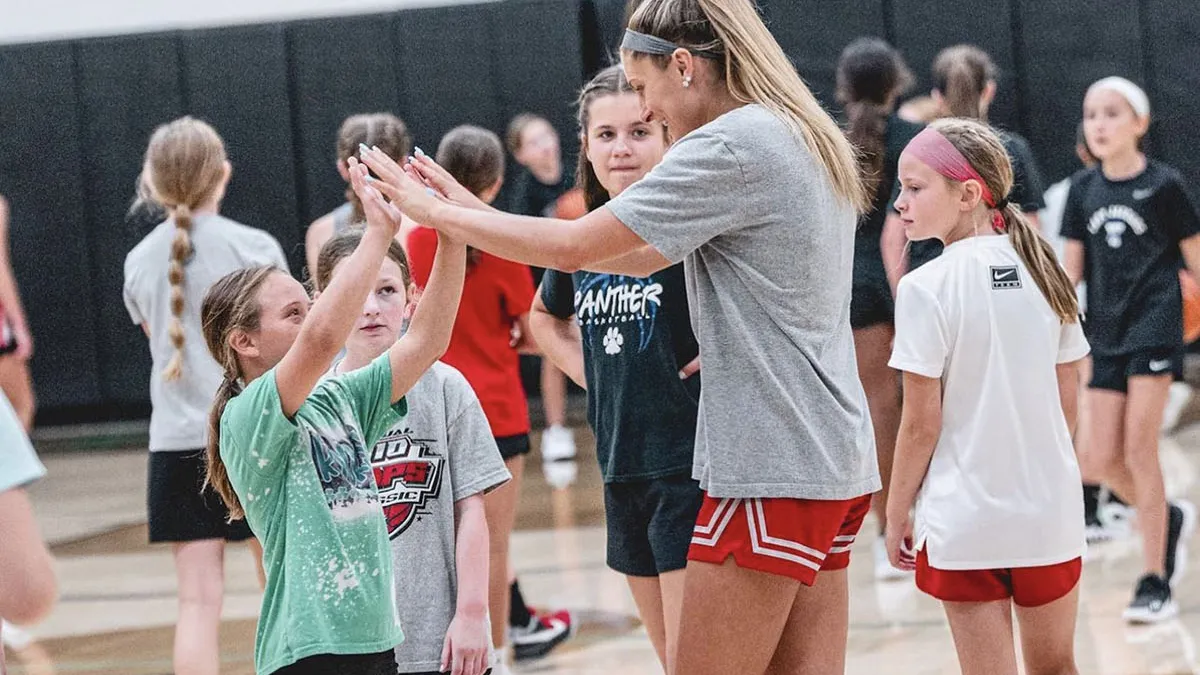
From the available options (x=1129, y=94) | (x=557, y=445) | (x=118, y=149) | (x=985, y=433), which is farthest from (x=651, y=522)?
(x=118, y=149)

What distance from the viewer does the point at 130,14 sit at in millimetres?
11195

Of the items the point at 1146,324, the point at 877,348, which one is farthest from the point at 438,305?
the point at 1146,324

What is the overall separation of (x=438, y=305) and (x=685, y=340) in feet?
2.61

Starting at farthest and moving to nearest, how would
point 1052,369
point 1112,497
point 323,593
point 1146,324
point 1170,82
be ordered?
point 1170,82
point 1112,497
point 1146,324
point 1052,369
point 323,593

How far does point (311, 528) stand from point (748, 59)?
1040mm

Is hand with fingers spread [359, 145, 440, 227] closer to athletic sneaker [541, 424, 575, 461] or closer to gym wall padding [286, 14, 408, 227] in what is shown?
athletic sneaker [541, 424, 575, 461]

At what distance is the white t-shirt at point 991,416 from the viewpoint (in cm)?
311

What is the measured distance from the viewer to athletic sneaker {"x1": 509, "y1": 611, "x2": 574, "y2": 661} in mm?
5105

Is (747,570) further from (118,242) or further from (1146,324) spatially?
(118,242)

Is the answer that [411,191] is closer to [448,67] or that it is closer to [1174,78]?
[448,67]

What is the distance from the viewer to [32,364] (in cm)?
1098

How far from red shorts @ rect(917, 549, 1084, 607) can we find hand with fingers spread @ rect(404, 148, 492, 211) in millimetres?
1234

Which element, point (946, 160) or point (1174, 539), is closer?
point (946, 160)

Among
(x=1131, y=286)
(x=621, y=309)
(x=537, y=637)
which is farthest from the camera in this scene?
(x=1131, y=286)
